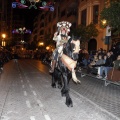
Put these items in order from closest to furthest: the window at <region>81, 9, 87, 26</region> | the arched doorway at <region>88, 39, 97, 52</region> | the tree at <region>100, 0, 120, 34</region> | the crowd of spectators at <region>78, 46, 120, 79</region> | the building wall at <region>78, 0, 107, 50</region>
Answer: the tree at <region>100, 0, 120, 34</region>, the crowd of spectators at <region>78, 46, 120, 79</region>, the building wall at <region>78, 0, 107, 50</region>, the arched doorway at <region>88, 39, 97, 52</region>, the window at <region>81, 9, 87, 26</region>

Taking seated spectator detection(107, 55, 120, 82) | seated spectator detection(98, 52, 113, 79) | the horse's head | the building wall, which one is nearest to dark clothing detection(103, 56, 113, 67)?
seated spectator detection(98, 52, 113, 79)

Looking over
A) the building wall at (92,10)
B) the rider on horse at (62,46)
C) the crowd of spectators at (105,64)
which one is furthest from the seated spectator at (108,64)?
the building wall at (92,10)

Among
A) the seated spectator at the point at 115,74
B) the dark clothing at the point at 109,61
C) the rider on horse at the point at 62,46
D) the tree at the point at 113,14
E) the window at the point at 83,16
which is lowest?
the seated spectator at the point at 115,74

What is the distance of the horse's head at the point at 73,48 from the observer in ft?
25.3

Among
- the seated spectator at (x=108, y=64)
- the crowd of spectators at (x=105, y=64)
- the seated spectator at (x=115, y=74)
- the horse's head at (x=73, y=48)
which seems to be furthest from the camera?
the seated spectator at (x=108, y=64)

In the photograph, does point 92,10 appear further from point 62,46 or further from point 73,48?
point 73,48

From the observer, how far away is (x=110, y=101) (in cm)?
835

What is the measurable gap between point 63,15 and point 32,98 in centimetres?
4443

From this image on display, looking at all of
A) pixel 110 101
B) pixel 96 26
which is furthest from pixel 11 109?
pixel 96 26

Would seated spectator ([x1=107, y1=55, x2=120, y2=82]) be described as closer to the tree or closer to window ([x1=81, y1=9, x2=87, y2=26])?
the tree

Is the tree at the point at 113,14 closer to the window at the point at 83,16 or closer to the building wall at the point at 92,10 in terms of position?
the building wall at the point at 92,10

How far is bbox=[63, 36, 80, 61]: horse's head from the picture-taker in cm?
770

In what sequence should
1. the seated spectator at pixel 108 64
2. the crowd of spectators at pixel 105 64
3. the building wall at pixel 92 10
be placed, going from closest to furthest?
the crowd of spectators at pixel 105 64 → the seated spectator at pixel 108 64 → the building wall at pixel 92 10

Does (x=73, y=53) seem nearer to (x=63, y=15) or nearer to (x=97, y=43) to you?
(x=97, y=43)
